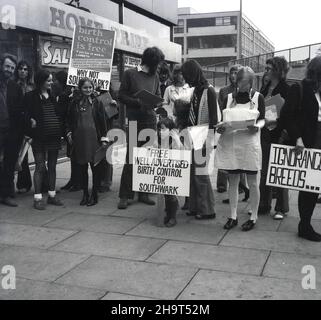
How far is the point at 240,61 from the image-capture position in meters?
28.1

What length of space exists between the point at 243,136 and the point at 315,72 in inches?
39.1

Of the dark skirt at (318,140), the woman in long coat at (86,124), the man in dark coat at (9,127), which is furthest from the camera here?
the man in dark coat at (9,127)

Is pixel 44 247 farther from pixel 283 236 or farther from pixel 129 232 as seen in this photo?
pixel 283 236

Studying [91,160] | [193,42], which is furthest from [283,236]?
[193,42]

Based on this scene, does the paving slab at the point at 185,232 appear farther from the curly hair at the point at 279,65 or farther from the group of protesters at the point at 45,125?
the curly hair at the point at 279,65

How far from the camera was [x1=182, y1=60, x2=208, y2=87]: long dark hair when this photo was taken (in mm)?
5559

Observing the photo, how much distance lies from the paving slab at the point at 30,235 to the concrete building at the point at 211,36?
264 ft

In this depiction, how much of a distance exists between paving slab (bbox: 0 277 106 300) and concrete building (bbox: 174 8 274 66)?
82123 mm

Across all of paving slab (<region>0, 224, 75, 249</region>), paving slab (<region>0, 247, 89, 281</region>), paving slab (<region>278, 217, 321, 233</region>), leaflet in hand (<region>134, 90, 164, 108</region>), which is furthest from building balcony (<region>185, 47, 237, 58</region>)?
paving slab (<region>0, 247, 89, 281</region>)

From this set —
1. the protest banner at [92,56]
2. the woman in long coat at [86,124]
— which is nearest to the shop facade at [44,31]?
the protest banner at [92,56]

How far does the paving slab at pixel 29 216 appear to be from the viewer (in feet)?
19.3

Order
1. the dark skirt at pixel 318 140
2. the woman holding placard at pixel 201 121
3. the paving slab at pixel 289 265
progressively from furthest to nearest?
the woman holding placard at pixel 201 121
the dark skirt at pixel 318 140
the paving slab at pixel 289 265

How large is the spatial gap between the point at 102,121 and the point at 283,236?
9.29ft

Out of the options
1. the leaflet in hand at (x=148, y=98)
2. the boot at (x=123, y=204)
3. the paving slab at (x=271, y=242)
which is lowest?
the paving slab at (x=271, y=242)
